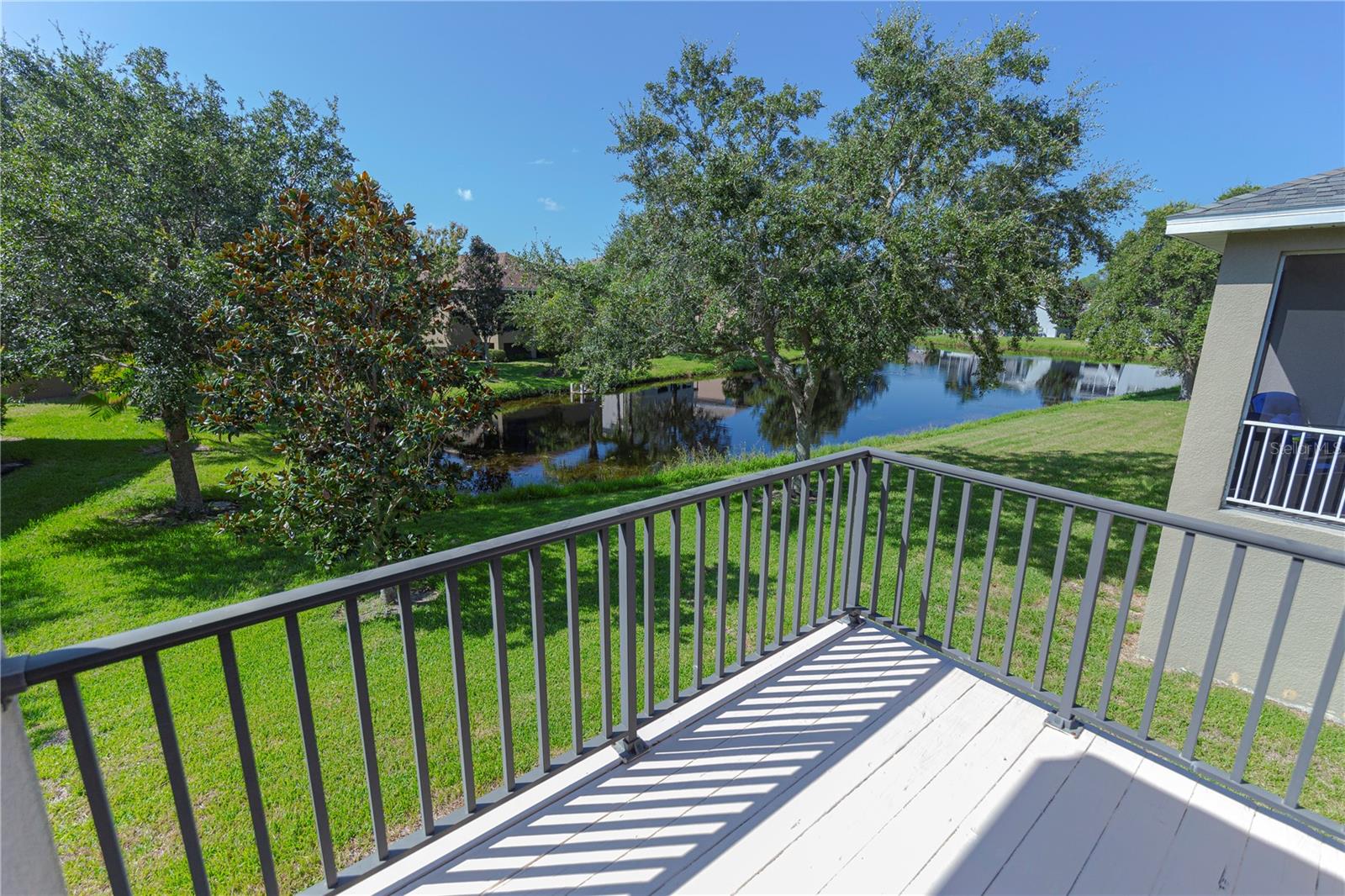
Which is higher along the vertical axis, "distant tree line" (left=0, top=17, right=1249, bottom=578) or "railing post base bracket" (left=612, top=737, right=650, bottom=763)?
"distant tree line" (left=0, top=17, right=1249, bottom=578)

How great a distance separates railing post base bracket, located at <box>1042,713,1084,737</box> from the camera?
2.15m

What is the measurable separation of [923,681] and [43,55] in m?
11.2

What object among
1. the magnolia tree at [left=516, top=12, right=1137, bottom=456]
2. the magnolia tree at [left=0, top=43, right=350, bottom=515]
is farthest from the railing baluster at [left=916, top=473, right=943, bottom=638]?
Answer: the magnolia tree at [left=0, top=43, right=350, bottom=515]

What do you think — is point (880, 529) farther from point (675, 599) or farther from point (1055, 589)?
point (675, 599)

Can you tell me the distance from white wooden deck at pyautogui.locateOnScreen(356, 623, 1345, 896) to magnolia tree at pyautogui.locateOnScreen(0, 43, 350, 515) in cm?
499

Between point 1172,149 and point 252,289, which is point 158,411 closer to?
point 252,289

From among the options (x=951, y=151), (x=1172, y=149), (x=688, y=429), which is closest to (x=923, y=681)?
(x=951, y=151)

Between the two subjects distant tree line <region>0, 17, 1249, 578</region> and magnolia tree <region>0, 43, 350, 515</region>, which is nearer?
distant tree line <region>0, 17, 1249, 578</region>

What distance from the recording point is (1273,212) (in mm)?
3236

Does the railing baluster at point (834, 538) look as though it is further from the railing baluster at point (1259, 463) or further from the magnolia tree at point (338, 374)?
the railing baluster at point (1259, 463)

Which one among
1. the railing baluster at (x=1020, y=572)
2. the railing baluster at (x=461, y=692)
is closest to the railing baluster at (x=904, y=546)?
the railing baluster at (x=1020, y=572)

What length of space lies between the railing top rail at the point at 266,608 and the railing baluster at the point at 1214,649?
167 cm

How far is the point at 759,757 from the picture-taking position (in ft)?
6.68

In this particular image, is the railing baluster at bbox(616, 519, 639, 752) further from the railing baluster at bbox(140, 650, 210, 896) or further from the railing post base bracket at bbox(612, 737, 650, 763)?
the railing baluster at bbox(140, 650, 210, 896)
